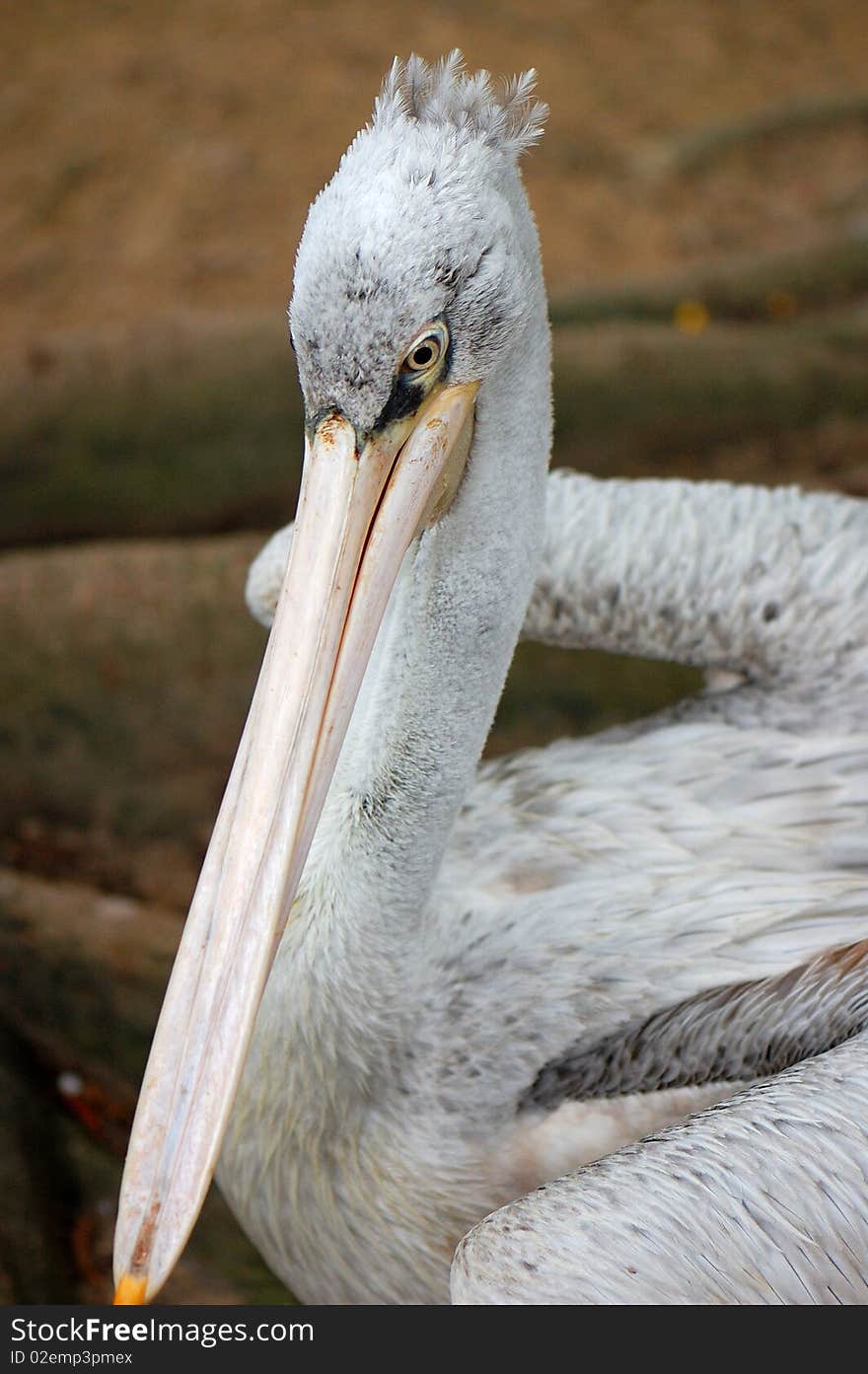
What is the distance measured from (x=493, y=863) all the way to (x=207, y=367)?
175 cm

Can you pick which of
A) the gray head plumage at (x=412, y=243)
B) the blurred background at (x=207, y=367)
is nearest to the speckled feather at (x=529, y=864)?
the gray head plumage at (x=412, y=243)

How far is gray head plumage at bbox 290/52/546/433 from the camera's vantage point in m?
1.18

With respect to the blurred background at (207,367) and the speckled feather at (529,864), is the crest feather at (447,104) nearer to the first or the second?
the speckled feather at (529,864)

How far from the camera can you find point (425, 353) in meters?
1.24

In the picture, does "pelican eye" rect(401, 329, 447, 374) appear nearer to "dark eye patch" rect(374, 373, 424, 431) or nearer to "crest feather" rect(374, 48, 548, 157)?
"dark eye patch" rect(374, 373, 424, 431)

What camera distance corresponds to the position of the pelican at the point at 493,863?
1.20m

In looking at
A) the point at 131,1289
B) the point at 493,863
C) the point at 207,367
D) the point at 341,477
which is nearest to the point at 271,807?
the point at 341,477

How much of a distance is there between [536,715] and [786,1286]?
1.81 metres

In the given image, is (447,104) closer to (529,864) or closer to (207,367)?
(529,864)

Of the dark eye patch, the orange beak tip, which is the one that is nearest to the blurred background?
the orange beak tip

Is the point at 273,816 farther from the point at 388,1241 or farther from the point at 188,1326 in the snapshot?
the point at 388,1241

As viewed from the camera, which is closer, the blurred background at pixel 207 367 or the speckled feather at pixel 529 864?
the speckled feather at pixel 529 864

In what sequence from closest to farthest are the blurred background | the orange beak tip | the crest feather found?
1. the orange beak tip
2. the crest feather
3. the blurred background

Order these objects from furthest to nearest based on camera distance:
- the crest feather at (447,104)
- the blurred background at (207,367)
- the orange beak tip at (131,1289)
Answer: the blurred background at (207,367) → the crest feather at (447,104) → the orange beak tip at (131,1289)
